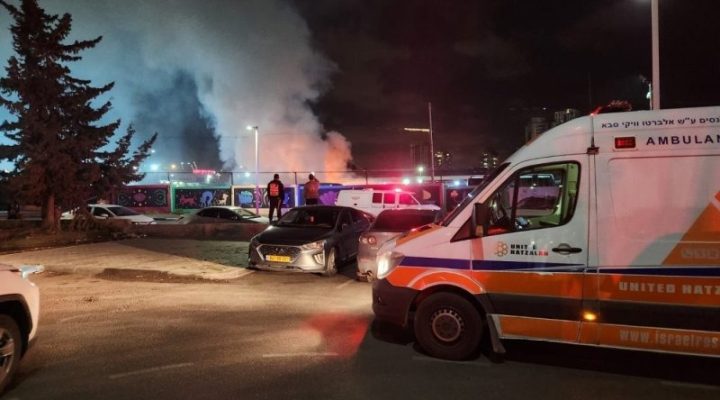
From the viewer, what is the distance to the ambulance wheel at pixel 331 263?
1122 cm

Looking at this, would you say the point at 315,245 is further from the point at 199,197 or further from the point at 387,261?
the point at 199,197

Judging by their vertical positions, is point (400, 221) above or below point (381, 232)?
above

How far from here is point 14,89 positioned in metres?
17.0

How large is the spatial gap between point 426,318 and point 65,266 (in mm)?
9670

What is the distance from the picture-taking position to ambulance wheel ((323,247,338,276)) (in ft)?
36.8

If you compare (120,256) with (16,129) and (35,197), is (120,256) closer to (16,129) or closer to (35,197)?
(35,197)

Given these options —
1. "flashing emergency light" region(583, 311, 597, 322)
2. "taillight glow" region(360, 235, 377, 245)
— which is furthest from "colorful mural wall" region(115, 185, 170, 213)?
"flashing emergency light" region(583, 311, 597, 322)

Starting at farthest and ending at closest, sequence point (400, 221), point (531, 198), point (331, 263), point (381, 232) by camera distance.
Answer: point (331, 263), point (400, 221), point (381, 232), point (531, 198)

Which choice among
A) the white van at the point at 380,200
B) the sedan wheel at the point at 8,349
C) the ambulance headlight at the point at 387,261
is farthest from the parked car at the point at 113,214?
the ambulance headlight at the point at 387,261

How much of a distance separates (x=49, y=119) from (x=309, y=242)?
11547 mm

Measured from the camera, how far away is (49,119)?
17.4 metres

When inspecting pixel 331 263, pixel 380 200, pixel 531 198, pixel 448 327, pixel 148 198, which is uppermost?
pixel 148 198

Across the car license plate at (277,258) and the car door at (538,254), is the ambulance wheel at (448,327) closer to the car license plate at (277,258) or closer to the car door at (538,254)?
the car door at (538,254)

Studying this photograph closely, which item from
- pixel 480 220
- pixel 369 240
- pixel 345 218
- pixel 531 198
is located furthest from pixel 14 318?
pixel 345 218
